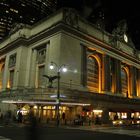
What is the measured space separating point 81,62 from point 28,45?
1449 cm

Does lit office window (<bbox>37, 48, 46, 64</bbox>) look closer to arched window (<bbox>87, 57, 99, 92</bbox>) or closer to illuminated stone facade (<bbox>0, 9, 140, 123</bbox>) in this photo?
illuminated stone facade (<bbox>0, 9, 140, 123</bbox>)

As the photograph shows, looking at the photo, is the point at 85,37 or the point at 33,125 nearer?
the point at 33,125

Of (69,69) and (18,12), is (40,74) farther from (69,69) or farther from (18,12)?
(18,12)

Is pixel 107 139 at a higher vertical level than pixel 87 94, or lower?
lower

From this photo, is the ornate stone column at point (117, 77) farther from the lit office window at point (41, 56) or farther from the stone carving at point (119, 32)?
the lit office window at point (41, 56)

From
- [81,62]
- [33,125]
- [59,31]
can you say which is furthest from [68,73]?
[33,125]

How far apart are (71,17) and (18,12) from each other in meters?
83.0

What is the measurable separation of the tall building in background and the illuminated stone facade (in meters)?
59.5

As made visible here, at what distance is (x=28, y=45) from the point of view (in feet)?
193

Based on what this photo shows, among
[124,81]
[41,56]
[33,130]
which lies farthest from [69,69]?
[33,130]

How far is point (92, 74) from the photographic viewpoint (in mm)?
57938

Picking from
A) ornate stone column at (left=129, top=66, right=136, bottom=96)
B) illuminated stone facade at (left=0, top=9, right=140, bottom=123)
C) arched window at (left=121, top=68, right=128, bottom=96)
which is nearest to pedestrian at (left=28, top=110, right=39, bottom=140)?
illuminated stone facade at (left=0, top=9, right=140, bottom=123)

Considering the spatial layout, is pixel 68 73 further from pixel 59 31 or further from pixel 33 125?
pixel 33 125

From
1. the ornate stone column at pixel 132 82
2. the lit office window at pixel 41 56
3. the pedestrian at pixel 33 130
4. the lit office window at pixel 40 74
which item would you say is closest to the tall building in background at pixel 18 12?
the lit office window at pixel 41 56
